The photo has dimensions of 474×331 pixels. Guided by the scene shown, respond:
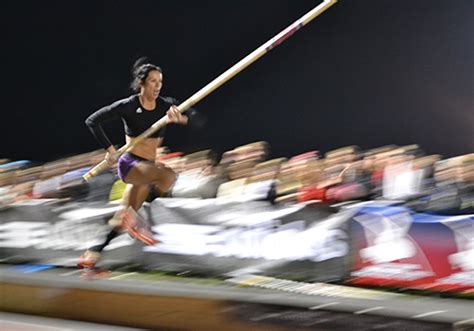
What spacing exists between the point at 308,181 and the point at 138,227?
4.44ft

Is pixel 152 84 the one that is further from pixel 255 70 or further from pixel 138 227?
pixel 255 70

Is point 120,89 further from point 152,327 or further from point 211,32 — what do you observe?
point 152,327

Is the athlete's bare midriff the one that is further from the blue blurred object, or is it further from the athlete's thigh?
the blue blurred object

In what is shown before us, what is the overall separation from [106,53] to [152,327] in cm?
597

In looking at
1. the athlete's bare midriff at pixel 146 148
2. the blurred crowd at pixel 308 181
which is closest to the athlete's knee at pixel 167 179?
the athlete's bare midriff at pixel 146 148

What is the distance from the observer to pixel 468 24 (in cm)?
884

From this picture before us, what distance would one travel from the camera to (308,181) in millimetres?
5234

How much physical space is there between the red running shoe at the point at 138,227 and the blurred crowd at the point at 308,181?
0.94ft

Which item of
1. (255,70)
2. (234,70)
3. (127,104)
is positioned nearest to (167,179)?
(127,104)

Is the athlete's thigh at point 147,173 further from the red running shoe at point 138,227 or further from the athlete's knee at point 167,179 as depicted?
the red running shoe at point 138,227

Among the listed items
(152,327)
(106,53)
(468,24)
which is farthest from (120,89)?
(152,327)

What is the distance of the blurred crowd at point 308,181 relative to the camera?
4754 mm

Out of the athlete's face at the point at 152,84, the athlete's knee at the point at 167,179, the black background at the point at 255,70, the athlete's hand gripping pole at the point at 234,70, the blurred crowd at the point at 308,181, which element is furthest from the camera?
the black background at the point at 255,70

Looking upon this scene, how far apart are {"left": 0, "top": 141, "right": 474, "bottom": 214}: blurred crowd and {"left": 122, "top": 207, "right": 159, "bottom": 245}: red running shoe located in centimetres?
29
